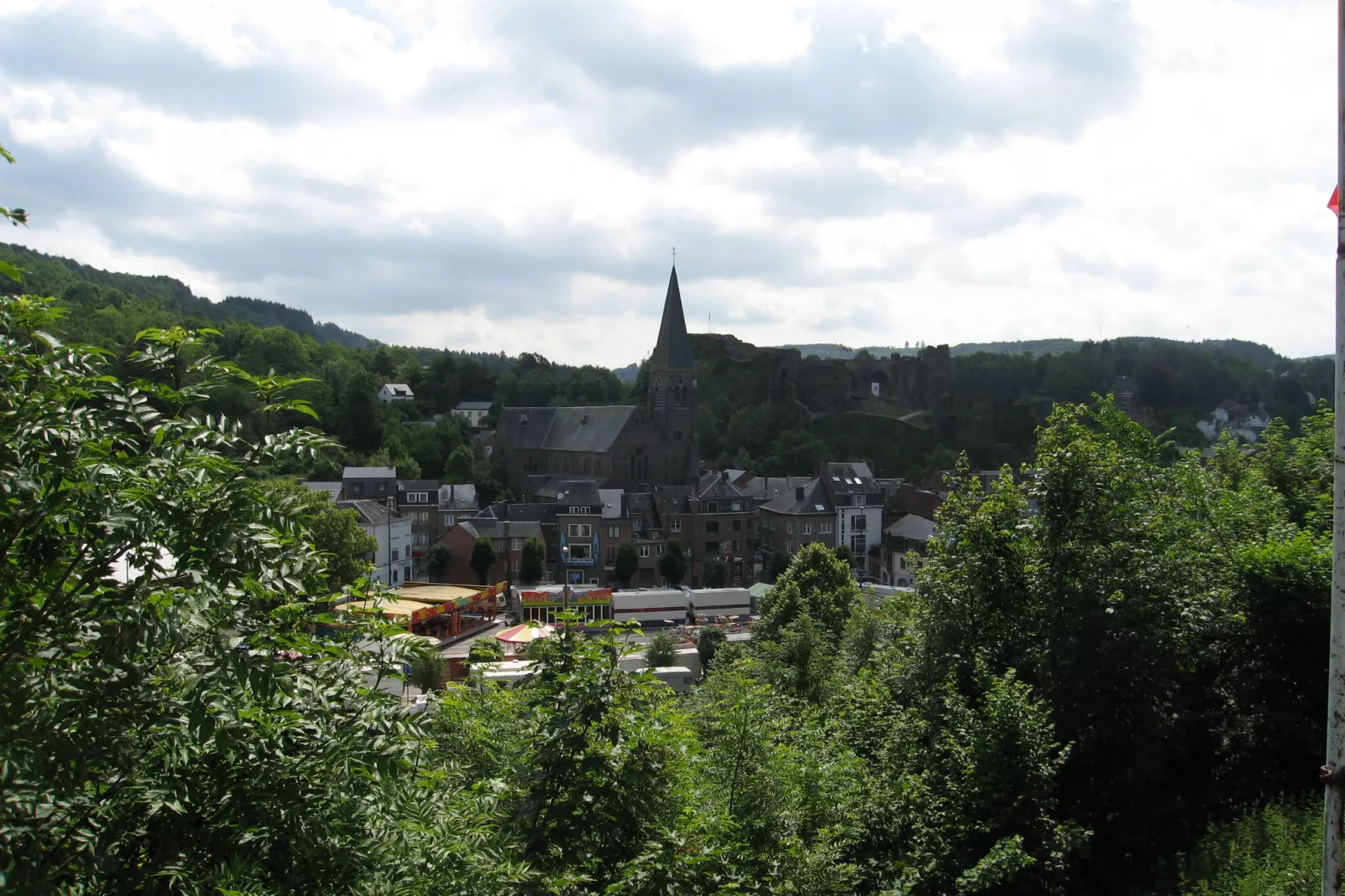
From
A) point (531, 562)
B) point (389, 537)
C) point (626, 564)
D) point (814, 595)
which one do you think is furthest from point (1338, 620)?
point (626, 564)

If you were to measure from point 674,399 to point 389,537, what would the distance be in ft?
91.6

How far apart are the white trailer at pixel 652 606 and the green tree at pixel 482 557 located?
10212 mm

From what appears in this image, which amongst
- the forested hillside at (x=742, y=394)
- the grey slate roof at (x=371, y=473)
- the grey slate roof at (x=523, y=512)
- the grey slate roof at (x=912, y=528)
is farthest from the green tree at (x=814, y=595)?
the forested hillside at (x=742, y=394)

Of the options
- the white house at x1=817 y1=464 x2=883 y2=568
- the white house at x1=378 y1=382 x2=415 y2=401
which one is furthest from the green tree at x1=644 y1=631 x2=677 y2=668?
the white house at x1=378 y1=382 x2=415 y2=401

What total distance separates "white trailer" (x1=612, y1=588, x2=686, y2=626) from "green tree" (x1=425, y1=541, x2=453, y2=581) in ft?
42.3

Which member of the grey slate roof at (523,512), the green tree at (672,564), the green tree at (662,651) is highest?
the grey slate roof at (523,512)

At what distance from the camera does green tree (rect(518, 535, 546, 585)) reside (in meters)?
53.9

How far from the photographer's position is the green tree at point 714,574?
5728 centimetres

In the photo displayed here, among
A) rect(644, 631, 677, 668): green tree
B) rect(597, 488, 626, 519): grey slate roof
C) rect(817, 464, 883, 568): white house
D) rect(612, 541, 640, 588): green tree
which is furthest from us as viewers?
rect(817, 464, 883, 568): white house

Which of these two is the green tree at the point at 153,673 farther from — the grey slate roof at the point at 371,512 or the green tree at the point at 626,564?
the green tree at the point at 626,564

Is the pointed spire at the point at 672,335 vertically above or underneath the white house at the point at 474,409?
above

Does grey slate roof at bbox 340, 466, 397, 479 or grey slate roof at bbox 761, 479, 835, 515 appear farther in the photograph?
grey slate roof at bbox 761, 479, 835, 515

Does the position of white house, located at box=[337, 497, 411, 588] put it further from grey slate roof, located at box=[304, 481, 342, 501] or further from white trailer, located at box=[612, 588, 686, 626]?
white trailer, located at box=[612, 588, 686, 626]

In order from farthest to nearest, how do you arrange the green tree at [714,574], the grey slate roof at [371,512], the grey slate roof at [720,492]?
1. the grey slate roof at [720,492]
2. the green tree at [714,574]
3. the grey slate roof at [371,512]
